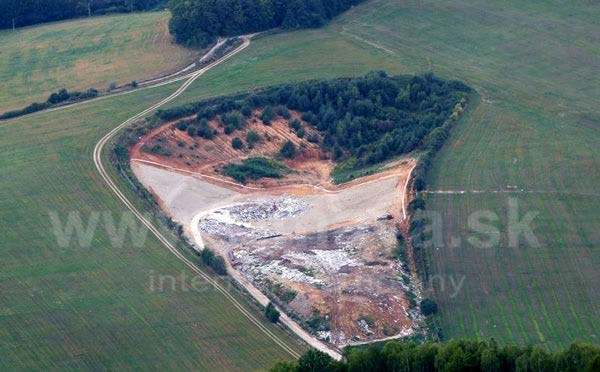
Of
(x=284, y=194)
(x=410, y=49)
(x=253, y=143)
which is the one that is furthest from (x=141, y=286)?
(x=410, y=49)

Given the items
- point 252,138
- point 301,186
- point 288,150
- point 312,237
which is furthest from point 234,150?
point 312,237

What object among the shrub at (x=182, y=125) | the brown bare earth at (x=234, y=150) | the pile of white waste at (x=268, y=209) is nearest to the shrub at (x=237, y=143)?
the brown bare earth at (x=234, y=150)

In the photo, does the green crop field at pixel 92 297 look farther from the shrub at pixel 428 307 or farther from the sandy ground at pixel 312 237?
the shrub at pixel 428 307

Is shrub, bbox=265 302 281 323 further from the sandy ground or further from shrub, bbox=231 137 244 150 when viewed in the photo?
shrub, bbox=231 137 244 150

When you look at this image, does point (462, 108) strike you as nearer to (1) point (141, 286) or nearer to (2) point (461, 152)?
(2) point (461, 152)

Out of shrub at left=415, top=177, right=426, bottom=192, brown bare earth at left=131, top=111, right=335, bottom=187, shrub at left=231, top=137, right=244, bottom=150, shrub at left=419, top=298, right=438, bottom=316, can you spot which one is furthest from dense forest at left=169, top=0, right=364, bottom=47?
shrub at left=419, top=298, right=438, bottom=316

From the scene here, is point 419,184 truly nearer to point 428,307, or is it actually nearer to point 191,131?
point 428,307
